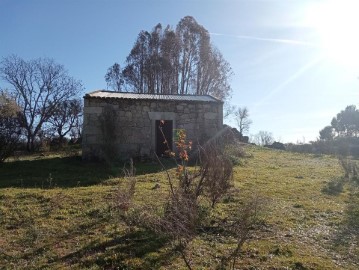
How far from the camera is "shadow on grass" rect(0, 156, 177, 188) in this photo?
10.0 metres

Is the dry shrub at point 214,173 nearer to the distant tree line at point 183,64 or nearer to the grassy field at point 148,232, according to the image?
the grassy field at point 148,232

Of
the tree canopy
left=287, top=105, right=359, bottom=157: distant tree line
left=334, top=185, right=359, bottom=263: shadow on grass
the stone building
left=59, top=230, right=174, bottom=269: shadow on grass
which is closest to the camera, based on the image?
left=59, top=230, right=174, bottom=269: shadow on grass

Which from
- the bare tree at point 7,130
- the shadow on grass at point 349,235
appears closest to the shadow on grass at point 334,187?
the shadow on grass at point 349,235

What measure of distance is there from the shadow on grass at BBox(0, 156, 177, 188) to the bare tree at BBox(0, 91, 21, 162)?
1.85 ft

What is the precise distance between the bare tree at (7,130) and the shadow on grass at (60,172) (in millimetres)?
563

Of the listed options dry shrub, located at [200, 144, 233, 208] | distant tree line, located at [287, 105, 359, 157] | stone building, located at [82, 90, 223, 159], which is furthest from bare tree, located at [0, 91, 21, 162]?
distant tree line, located at [287, 105, 359, 157]

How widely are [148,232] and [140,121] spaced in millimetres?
9218

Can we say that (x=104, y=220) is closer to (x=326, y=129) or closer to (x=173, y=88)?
(x=173, y=88)

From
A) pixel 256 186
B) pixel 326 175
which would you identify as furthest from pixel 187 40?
pixel 256 186

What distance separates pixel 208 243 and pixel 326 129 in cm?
3099

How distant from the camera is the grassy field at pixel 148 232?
4691mm

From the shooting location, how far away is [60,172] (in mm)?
12008

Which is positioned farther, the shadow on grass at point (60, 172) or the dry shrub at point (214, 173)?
the shadow on grass at point (60, 172)

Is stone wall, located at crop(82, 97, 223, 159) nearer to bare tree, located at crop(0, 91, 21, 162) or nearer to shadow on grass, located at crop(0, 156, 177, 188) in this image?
shadow on grass, located at crop(0, 156, 177, 188)
